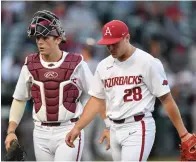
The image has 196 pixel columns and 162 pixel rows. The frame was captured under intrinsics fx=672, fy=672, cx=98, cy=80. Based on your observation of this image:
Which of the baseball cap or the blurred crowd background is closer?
the baseball cap

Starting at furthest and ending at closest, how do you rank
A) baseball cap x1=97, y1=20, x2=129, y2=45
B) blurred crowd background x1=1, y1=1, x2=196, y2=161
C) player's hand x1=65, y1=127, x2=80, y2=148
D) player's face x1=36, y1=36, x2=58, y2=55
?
blurred crowd background x1=1, y1=1, x2=196, y2=161
player's face x1=36, y1=36, x2=58, y2=55
player's hand x1=65, y1=127, x2=80, y2=148
baseball cap x1=97, y1=20, x2=129, y2=45

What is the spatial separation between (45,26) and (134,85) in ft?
3.73

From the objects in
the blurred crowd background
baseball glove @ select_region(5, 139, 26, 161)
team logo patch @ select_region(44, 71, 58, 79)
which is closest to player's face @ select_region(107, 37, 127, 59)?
team logo patch @ select_region(44, 71, 58, 79)

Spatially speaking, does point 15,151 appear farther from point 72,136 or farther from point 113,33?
point 113,33

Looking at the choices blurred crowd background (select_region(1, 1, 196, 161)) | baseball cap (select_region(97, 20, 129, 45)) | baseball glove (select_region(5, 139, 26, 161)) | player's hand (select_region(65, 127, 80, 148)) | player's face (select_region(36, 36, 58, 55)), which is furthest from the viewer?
blurred crowd background (select_region(1, 1, 196, 161))

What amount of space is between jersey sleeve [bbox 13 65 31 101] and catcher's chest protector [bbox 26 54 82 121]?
91 millimetres

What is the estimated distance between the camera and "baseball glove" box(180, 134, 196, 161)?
654 cm

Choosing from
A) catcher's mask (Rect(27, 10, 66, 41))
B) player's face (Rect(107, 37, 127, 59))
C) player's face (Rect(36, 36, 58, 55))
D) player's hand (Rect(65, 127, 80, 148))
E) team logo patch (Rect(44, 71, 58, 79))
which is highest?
catcher's mask (Rect(27, 10, 66, 41))

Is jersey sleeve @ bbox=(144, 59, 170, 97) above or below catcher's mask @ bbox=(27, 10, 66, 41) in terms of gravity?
below

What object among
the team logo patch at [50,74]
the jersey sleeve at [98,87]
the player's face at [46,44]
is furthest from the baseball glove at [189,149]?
the player's face at [46,44]

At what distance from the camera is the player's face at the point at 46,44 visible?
6.89 m

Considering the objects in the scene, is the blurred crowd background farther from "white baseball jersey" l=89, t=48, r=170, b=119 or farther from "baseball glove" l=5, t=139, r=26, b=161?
"white baseball jersey" l=89, t=48, r=170, b=119

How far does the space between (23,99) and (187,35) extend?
7.81 m

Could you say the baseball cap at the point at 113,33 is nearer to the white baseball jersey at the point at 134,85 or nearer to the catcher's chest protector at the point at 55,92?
the white baseball jersey at the point at 134,85
